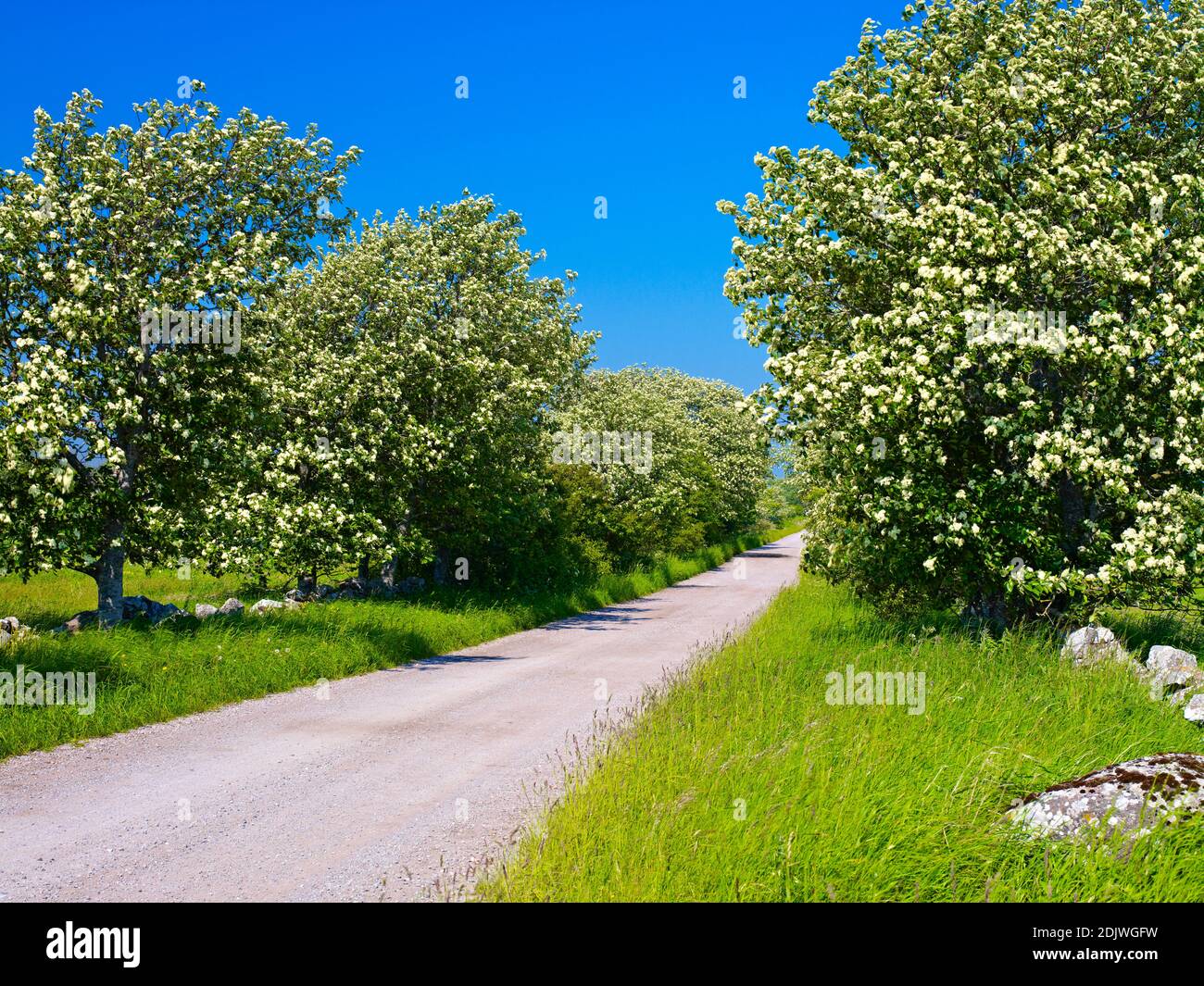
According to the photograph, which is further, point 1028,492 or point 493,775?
point 1028,492

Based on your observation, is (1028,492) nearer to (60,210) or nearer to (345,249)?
(60,210)

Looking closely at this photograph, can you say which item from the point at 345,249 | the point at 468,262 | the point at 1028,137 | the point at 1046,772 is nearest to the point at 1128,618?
the point at 1028,137

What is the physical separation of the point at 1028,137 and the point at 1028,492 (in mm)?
6203

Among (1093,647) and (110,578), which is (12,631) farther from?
(1093,647)

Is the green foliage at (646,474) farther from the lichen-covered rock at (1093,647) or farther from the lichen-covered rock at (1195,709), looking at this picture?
the lichen-covered rock at (1195,709)

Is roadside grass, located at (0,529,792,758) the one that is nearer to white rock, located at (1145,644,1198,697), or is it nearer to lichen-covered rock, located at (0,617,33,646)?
lichen-covered rock, located at (0,617,33,646)

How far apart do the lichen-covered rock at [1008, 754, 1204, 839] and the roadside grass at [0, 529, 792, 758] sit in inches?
442

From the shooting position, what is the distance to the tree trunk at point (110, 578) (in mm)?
16609

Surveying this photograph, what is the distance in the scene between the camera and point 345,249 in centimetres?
2912

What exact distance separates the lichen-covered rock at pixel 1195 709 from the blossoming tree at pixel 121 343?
15769mm

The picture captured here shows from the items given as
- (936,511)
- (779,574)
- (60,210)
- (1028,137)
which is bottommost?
(779,574)

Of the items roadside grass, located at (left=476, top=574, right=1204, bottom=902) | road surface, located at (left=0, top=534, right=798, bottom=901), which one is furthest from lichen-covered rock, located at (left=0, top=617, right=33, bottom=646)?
roadside grass, located at (left=476, top=574, right=1204, bottom=902)

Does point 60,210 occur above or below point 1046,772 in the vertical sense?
above

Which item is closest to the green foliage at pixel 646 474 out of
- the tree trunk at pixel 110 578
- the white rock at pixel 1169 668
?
the white rock at pixel 1169 668
